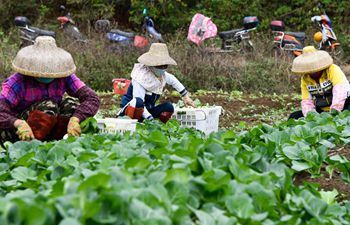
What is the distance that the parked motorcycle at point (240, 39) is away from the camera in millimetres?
16422

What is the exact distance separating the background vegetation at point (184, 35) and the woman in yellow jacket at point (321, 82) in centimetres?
551

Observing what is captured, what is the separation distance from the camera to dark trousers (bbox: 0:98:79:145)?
6.21m

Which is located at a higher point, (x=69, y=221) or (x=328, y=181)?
(x=69, y=221)

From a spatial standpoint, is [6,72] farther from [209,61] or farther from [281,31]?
[281,31]

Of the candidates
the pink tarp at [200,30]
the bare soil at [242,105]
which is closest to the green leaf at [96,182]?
the bare soil at [242,105]

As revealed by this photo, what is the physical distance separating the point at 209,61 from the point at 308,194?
10.6 meters

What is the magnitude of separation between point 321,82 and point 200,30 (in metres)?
8.87

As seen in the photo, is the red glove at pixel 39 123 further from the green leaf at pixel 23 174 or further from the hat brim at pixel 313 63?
the hat brim at pixel 313 63

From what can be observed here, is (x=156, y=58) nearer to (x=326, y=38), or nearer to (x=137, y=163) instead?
(x=137, y=163)

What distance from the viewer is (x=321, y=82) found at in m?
7.69

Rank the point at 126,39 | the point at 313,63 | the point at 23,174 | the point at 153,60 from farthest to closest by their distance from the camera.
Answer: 1. the point at 126,39
2. the point at 153,60
3. the point at 313,63
4. the point at 23,174

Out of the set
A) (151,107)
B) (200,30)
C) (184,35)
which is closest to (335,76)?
(151,107)

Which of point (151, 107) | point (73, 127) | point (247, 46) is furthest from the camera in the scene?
point (247, 46)

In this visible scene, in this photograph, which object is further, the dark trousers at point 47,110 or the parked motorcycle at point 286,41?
the parked motorcycle at point 286,41
